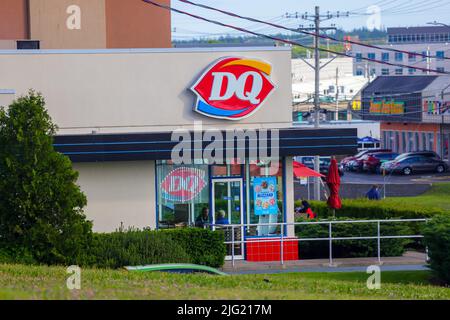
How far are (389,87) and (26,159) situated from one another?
223 feet

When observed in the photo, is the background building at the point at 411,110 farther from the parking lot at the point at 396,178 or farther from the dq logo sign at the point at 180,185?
the dq logo sign at the point at 180,185

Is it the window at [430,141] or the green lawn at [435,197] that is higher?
the window at [430,141]

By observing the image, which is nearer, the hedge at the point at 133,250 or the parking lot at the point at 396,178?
the hedge at the point at 133,250

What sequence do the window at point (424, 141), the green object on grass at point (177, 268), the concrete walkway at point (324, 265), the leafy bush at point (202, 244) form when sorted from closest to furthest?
the green object on grass at point (177, 268)
the leafy bush at point (202, 244)
the concrete walkway at point (324, 265)
the window at point (424, 141)

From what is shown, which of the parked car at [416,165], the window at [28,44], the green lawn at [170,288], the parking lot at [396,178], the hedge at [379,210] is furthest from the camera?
the parked car at [416,165]

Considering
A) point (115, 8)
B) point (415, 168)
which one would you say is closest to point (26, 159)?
point (115, 8)

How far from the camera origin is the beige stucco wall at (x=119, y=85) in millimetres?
25516

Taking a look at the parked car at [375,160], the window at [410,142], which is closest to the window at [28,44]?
the parked car at [375,160]

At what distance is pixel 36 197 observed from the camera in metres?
20.1

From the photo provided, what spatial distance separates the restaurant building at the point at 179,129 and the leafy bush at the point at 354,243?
71 cm

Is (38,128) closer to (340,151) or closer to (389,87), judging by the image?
(340,151)

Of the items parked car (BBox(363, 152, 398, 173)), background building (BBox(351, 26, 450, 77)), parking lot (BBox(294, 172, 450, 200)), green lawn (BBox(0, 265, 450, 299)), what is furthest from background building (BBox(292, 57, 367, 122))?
green lawn (BBox(0, 265, 450, 299))

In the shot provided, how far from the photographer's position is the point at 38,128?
20531 millimetres

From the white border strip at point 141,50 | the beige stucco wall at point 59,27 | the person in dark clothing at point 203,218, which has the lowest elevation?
the person in dark clothing at point 203,218
